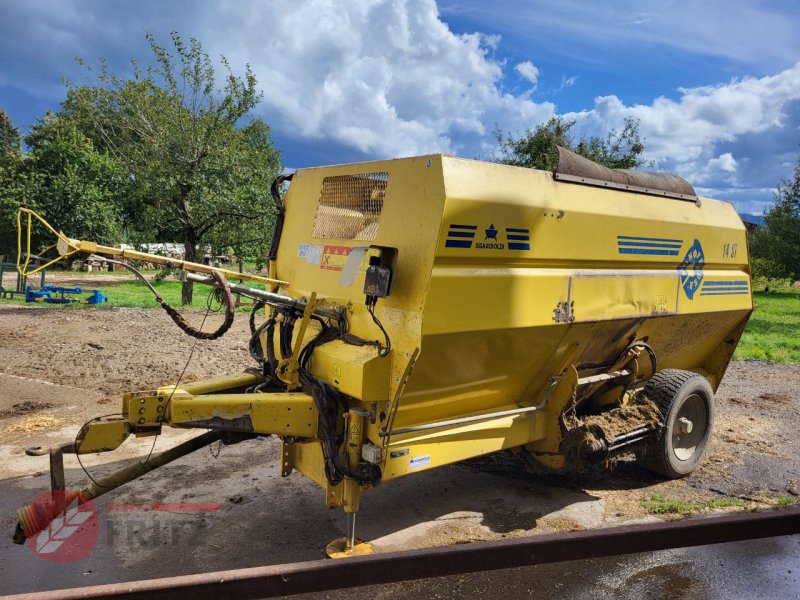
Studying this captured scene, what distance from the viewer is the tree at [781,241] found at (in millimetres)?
22297

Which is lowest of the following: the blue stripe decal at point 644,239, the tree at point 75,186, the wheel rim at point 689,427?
the wheel rim at point 689,427

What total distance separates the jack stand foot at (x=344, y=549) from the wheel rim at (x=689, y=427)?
2980mm

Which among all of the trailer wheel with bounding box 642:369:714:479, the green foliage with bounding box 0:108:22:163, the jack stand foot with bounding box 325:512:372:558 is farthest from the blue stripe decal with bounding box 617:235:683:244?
the green foliage with bounding box 0:108:22:163

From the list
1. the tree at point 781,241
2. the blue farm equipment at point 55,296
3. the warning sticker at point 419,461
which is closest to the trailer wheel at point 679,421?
the warning sticker at point 419,461

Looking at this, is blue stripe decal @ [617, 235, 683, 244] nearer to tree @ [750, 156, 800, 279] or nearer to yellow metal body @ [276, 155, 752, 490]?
yellow metal body @ [276, 155, 752, 490]

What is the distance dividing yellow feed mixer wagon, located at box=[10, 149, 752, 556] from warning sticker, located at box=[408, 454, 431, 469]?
1 cm

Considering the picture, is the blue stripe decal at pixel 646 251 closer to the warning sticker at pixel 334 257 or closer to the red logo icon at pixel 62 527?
the warning sticker at pixel 334 257

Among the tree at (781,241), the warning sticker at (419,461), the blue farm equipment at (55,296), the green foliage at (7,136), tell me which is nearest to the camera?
the warning sticker at (419,461)

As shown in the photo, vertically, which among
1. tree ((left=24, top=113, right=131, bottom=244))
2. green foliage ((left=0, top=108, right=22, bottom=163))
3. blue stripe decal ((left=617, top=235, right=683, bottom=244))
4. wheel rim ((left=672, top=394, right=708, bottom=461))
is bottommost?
wheel rim ((left=672, top=394, right=708, bottom=461))

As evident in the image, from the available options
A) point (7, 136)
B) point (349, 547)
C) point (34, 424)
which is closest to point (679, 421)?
point (349, 547)

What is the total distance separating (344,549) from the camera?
372 centimetres

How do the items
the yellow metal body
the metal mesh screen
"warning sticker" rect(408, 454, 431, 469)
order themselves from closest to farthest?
the yellow metal body → "warning sticker" rect(408, 454, 431, 469) → the metal mesh screen

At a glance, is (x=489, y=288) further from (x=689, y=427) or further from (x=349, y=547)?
(x=689, y=427)

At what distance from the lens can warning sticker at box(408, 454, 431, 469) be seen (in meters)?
3.67
